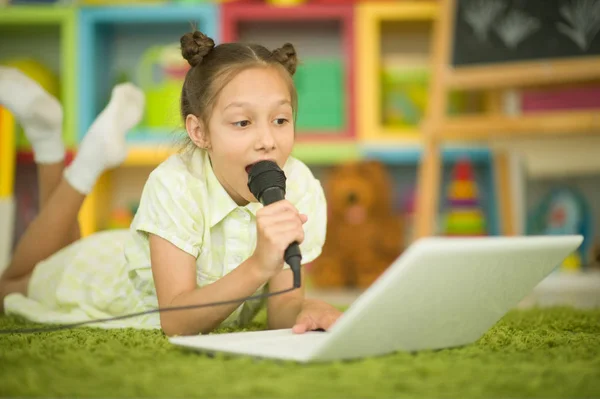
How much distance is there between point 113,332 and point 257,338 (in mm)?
276

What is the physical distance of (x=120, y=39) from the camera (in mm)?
2996

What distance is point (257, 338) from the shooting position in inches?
34.8

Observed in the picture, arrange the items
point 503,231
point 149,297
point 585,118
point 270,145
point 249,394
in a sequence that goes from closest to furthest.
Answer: point 249,394, point 270,145, point 149,297, point 585,118, point 503,231

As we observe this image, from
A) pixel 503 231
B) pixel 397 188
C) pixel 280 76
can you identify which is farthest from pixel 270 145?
pixel 397 188

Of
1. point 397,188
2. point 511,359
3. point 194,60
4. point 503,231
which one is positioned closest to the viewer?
point 511,359

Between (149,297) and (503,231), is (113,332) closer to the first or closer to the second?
(149,297)

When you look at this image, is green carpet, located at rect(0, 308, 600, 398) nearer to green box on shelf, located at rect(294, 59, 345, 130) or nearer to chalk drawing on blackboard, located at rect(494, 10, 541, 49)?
chalk drawing on blackboard, located at rect(494, 10, 541, 49)

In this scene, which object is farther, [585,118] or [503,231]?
[503,231]

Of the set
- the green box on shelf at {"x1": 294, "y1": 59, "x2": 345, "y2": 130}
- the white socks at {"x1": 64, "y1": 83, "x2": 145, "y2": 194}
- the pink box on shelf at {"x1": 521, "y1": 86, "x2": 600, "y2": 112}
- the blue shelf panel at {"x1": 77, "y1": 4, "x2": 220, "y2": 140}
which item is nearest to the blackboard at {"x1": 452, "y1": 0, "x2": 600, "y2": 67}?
the pink box on shelf at {"x1": 521, "y1": 86, "x2": 600, "y2": 112}

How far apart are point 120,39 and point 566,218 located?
1.83m

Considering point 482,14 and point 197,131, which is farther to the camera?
point 482,14

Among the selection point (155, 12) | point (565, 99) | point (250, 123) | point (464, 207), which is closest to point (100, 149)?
point (250, 123)

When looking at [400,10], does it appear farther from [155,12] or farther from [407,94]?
[155,12]

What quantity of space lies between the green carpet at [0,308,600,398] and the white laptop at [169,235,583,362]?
0.02 m
